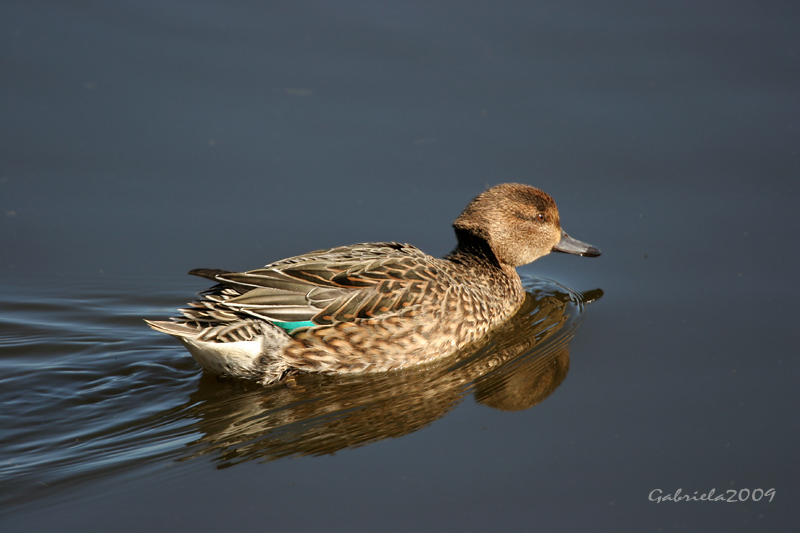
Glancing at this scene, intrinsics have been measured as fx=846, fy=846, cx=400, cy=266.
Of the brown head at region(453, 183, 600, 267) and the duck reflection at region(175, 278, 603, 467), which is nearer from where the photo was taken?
the duck reflection at region(175, 278, 603, 467)

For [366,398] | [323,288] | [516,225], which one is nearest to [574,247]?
[516,225]

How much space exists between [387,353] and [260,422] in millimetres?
1131

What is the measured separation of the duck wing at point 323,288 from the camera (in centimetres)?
586

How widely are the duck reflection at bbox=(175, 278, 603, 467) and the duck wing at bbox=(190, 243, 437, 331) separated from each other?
47 centimetres

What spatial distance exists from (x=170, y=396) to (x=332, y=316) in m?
1.22

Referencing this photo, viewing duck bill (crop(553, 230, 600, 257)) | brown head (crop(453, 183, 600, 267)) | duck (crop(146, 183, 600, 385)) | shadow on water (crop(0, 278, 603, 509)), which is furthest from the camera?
duck bill (crop(553, 230, 600, 257))

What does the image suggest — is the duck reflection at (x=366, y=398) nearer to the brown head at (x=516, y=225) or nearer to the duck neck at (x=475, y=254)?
the duck neck at (x=475, y=254)

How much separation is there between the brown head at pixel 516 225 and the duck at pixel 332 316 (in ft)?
2.07

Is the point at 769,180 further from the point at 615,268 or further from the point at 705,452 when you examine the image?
the point at 705,452

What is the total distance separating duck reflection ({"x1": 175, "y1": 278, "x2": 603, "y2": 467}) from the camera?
5.09m

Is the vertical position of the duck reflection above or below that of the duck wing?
below

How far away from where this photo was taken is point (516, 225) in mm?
7184

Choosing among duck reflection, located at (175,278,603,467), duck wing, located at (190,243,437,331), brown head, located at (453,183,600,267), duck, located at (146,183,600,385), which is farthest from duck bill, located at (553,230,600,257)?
duck wing, located at (190,243,437,331)

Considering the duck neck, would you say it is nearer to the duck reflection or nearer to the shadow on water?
the shadow on water
